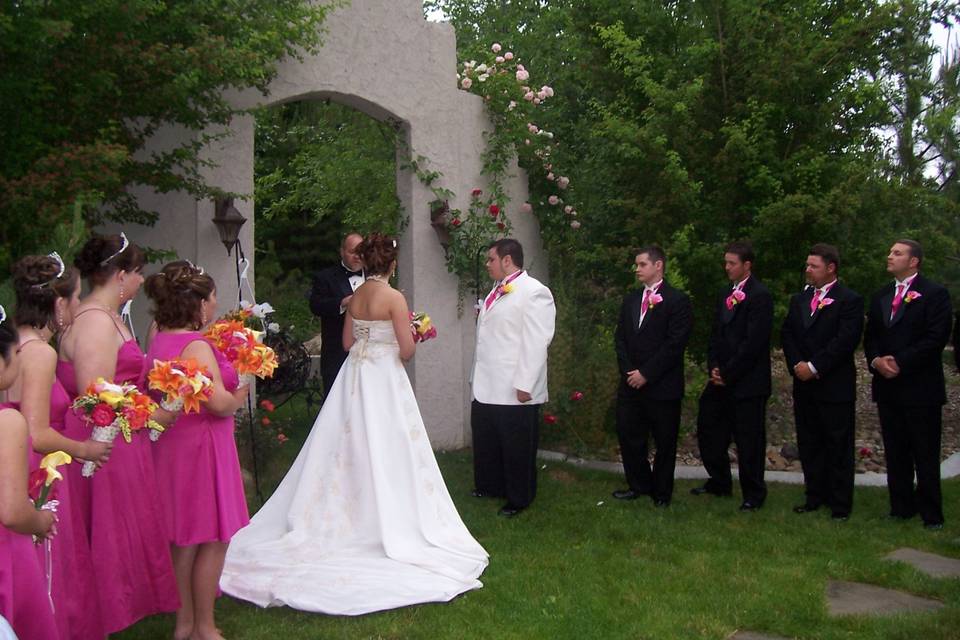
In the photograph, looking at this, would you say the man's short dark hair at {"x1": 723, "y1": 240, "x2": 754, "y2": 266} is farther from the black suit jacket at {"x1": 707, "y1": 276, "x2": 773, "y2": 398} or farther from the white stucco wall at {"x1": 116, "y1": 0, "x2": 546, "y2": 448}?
the white stucco wall at {"x1": 116, "y1": 0, "x2": 546, "y2": 448}

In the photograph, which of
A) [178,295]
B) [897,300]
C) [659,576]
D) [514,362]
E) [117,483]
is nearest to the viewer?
[178,295]

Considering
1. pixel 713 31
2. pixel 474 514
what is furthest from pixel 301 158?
pixel 474 514

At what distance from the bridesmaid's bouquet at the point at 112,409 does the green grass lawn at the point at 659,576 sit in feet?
4.84

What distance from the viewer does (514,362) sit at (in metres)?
7.41

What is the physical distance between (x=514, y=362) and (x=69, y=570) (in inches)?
149

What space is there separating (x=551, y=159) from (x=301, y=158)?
7.76 meters

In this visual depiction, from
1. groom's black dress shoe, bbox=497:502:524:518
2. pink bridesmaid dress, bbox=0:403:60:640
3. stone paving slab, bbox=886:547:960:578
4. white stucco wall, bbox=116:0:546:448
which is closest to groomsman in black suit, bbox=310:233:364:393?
white stucco wall, bbox=116:0:546:448

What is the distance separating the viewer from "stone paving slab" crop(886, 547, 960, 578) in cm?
586

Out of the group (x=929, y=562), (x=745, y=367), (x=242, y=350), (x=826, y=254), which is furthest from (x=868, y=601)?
(x=242, y=350)

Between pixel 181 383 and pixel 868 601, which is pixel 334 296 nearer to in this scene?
pixel 181 383

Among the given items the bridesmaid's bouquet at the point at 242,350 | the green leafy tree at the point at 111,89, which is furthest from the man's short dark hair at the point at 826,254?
the bridesmaid's bouquet at the point at 242,350

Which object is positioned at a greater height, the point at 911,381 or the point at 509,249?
the point at 509,249

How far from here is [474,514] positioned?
24.0 feet

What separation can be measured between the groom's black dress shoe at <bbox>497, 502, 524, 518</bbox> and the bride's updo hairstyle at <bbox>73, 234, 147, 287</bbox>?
370 centimetres
